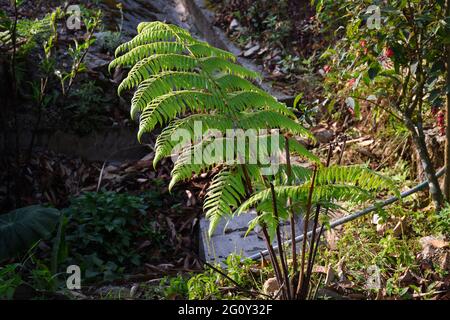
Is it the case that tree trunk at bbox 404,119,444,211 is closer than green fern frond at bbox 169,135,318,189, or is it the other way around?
green fern frond at bbox 169,135,318,189

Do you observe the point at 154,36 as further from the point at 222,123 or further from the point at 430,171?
Answer: the point at 430,171

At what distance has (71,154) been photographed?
4.75m

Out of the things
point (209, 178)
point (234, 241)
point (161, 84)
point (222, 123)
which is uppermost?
point (161, 84)

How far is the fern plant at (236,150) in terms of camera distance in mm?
2025

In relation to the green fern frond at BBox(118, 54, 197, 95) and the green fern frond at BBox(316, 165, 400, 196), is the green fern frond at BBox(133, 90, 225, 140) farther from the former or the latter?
the green fern frond at BBox(316, 165, 400, 196)

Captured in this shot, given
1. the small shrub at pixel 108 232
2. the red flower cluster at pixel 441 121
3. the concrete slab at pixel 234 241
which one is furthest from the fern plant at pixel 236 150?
the small shrub at pixel 108 232

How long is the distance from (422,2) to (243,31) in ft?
9.98

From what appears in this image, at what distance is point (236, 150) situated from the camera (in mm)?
2217

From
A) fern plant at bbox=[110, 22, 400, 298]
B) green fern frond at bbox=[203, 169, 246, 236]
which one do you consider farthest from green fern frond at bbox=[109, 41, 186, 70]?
green fern frond at bbox=[203, 169, 246, 236]

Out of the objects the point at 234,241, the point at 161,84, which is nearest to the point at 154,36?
the point at 161,84

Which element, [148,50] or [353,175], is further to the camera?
[148,50]

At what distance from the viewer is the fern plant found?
2025 millimetres

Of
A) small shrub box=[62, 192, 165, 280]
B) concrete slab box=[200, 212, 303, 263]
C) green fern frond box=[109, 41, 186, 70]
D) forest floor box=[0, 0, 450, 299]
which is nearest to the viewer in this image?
green fern frond box=[109, 41, 186, 70]

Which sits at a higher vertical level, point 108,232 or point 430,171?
point 430,171
